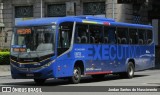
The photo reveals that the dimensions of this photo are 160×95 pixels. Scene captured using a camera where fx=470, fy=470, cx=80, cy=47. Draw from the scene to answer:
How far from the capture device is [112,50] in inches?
968

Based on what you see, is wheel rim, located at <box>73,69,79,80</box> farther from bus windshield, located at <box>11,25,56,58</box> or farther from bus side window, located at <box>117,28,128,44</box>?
bus side window, located at <box>117,28,128,44</box>

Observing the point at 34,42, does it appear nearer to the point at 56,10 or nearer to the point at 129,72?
the point at 129,72

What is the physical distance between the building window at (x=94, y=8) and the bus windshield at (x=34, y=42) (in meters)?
22.6

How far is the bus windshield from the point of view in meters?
20.2

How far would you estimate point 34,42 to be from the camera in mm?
20453

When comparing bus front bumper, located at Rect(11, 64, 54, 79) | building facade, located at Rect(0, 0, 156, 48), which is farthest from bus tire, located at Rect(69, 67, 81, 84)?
building facade, located at Rect(0, 0, 156, 48)

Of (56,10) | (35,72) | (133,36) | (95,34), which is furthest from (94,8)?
(35,72)

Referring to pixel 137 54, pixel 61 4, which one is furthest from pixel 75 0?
pixel 137 54

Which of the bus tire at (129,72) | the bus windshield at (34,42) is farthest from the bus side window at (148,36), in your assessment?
the bus windshield at (34,42)

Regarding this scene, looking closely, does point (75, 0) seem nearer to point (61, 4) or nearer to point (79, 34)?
point (61, 4)

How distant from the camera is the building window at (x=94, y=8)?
43.0 metres

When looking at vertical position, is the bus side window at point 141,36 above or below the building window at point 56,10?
below

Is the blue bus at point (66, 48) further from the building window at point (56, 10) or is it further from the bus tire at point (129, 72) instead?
the building window at point (56, 10)

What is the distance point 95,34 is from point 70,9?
67.5 ft
